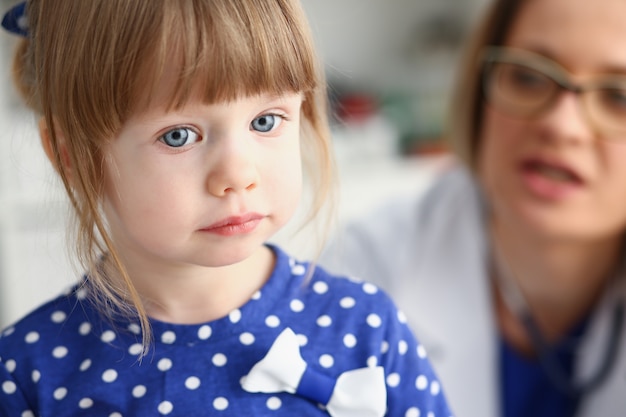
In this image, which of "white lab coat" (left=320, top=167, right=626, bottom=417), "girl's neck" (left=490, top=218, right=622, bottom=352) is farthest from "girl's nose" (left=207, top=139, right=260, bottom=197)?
"girl's neck" (left=490, top=218, right=622, bottom=352)

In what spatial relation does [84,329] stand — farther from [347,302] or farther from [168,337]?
[347,302]

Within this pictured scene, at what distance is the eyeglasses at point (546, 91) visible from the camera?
83 cm

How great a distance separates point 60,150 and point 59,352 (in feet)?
0.47

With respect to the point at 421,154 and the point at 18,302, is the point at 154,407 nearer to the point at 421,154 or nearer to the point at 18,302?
the point at 18,302

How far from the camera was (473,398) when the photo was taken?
916 mm

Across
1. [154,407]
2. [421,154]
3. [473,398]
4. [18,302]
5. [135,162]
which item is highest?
[135,162]

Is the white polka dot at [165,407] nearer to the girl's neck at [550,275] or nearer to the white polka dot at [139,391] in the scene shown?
the white polka dot at [139,391]

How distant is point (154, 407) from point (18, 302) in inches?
57.0

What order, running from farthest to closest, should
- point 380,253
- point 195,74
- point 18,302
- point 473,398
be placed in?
point 18,302 → point 380,253 → point 473,398 → point 195,74

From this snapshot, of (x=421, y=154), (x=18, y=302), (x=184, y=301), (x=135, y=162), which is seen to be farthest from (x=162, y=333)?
(x=421, y=154)

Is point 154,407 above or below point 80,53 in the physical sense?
below

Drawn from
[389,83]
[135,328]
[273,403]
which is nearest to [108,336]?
[135,328]

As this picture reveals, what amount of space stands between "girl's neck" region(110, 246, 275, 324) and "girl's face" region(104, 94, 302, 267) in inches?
1.4

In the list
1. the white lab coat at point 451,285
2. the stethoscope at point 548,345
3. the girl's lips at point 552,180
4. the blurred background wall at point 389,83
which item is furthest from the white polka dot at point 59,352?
the blurred background wall at point 389,83
